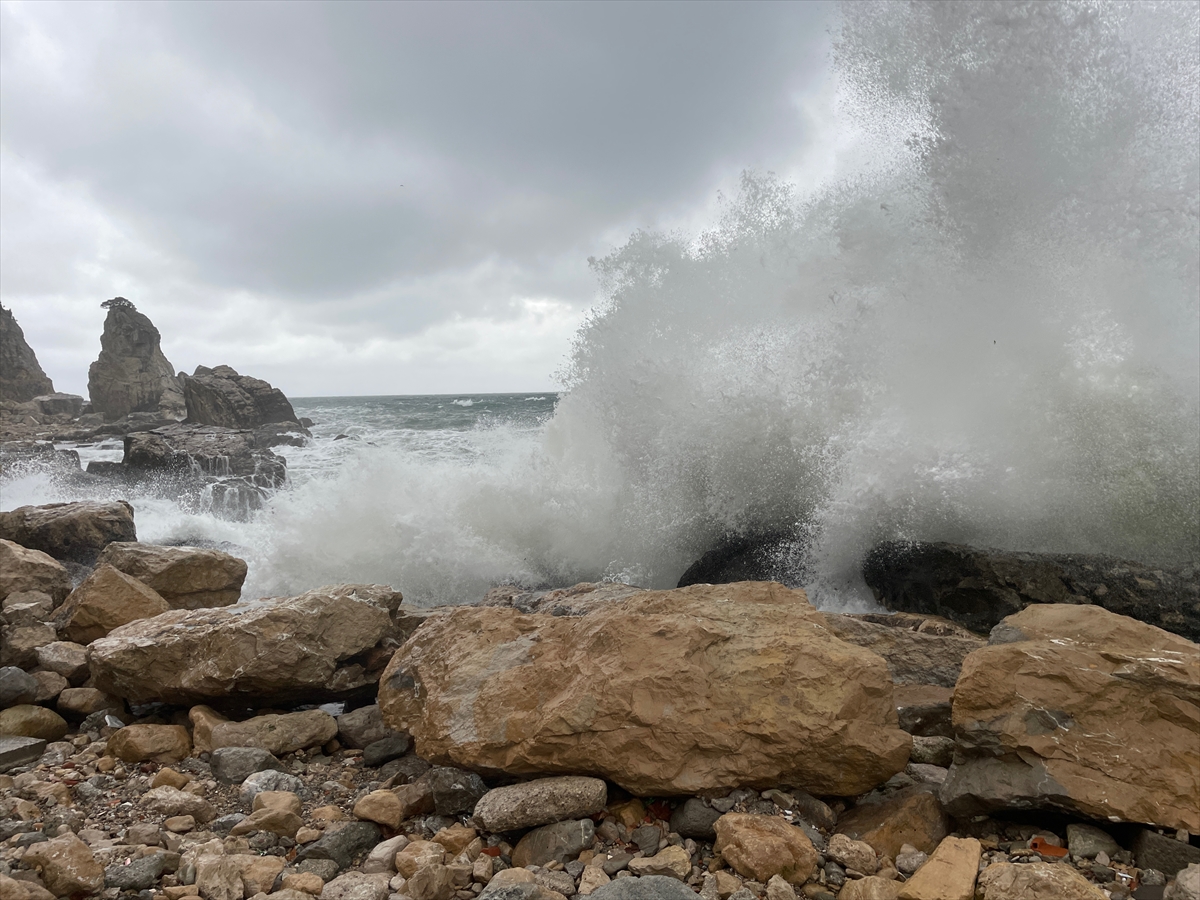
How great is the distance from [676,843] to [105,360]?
42667mm

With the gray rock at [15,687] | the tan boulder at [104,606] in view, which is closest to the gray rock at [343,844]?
the gray rock at [15,687]

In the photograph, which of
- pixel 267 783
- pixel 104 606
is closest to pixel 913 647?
pixel 267 783

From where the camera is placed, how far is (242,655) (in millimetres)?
2949

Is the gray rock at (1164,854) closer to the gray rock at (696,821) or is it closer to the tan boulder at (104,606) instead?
the gray rock at (696,821)

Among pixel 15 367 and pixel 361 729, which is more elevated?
pixel 15 367

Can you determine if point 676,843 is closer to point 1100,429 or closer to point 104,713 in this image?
point 104,713

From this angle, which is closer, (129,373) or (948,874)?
(948,874)

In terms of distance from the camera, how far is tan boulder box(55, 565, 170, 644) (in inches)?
147

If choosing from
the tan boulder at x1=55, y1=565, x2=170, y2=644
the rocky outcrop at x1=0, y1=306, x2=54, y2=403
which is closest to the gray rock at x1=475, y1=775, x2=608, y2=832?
the tan boulder at x1=55, y1=565, x2=170, y2=644

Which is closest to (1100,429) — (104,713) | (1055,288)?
(1055,288)

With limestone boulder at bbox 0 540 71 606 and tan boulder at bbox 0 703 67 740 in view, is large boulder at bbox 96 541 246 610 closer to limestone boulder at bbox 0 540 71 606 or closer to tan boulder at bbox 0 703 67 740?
limestone boulder at bbox 0 540 71 606

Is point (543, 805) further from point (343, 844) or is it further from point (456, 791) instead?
point (343, 844)

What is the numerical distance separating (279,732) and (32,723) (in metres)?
1.07

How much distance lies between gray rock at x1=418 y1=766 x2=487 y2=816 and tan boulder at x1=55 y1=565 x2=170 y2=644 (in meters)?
2.45
